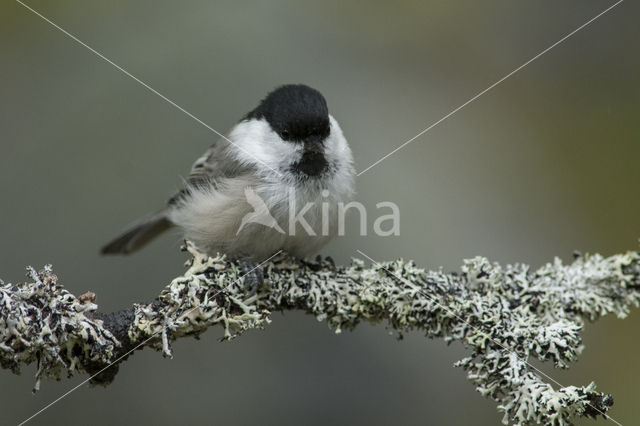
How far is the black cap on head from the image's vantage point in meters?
2.33

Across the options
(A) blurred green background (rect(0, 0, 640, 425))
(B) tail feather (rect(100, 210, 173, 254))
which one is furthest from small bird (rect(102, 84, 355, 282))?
(A) blurred green background (rect(0, 0, 640, 425))

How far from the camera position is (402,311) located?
1967 millimetres

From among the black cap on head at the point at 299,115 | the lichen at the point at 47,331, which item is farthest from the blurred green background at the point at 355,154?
the lichen at the point at 47,331

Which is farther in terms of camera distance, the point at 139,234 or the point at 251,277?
the point at 139,234

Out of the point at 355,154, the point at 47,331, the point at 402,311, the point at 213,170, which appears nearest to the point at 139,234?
the point at 213,170

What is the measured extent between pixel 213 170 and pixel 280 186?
479 millimetres

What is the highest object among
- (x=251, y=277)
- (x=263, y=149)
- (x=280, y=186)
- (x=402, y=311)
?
(x=263, y=149)

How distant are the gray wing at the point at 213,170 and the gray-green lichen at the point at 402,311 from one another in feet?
1.68

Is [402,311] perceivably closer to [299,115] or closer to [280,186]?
[280,186]

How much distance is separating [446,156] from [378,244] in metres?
0.75

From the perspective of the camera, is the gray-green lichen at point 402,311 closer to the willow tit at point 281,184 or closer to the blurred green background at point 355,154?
the willow tit at point 281,184

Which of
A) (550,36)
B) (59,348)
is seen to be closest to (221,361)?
(59,348)

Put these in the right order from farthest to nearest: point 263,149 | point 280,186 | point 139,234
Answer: point 139,234
point 263,149
point 280,186

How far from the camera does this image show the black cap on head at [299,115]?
2334 mm
